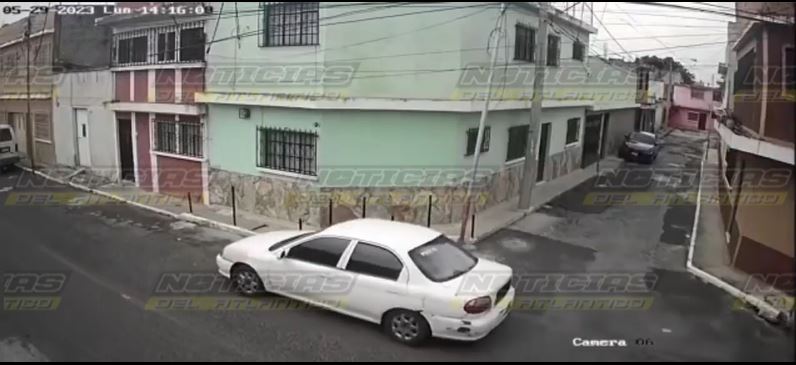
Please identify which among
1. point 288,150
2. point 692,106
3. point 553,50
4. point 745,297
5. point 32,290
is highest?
point 553,50

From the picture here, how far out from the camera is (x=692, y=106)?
49500 mm

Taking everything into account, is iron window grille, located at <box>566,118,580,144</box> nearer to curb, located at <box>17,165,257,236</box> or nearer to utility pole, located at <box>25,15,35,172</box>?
curb, located at <box>17,165,257,236</box>

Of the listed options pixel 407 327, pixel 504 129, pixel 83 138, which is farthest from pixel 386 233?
pixel 83 138

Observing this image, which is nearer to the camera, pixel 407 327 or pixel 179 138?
pixel 407 327

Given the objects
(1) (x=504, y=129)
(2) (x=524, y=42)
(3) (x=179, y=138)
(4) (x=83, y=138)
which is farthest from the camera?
(4) (x=83, y=138)

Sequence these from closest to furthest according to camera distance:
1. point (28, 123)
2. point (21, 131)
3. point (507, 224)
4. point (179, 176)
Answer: point (507, 224), point (179, 176), point (28, 123), point (21, 131)

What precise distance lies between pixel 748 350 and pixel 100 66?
2012 centimetres

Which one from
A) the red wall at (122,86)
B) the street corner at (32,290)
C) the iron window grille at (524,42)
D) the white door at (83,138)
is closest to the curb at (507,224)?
the iron window grille at (524,42)

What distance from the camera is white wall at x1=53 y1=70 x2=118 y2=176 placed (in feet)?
57.8

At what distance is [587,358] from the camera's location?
6.50 metres

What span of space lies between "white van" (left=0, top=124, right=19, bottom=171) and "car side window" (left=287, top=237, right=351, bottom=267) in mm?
18587

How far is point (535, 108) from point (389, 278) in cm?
820

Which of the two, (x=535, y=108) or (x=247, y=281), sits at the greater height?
(x=535, y=108)

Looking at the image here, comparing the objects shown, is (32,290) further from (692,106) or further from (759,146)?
(692,106)
